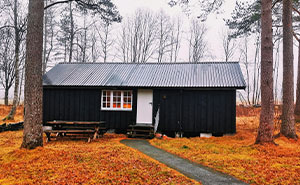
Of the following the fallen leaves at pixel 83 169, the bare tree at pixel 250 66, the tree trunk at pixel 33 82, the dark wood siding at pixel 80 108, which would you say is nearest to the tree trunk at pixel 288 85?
the fallen leaves at pixel 83 169

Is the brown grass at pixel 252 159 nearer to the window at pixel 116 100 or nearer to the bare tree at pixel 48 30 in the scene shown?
the window at pixel 116 100

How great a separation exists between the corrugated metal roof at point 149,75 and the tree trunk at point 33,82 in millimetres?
4896

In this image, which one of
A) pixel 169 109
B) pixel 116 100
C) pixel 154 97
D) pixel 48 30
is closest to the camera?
pixel 169 109

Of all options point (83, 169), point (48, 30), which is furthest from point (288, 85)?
point (48, 30)

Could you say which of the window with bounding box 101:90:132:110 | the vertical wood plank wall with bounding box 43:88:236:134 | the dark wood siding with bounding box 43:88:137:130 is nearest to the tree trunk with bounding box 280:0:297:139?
the vertical wood plank wall with bounding box 43:88:236:134

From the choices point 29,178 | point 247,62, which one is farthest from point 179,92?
point 247,62

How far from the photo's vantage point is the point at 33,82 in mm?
6652

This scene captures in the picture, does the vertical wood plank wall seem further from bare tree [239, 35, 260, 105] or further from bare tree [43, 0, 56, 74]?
bare tree [239, 35, 260, 105]

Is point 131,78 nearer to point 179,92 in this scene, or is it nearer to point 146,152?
point 179,92

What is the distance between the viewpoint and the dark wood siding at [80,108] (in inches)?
457

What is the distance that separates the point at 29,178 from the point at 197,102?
8.08 metres

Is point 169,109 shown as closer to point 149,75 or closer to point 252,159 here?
point 149,75

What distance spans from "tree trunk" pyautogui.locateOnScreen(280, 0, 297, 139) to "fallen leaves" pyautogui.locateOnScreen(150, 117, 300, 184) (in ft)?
1.90

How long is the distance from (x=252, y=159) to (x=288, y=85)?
183 inches
